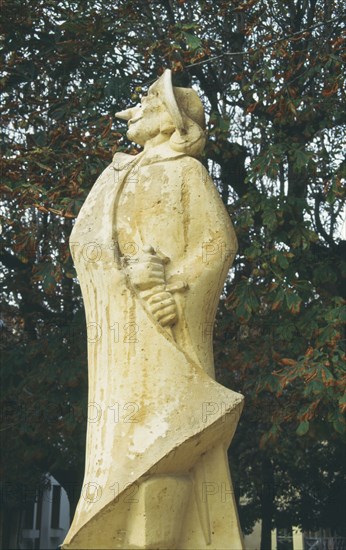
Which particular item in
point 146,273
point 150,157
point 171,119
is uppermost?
point 171,119

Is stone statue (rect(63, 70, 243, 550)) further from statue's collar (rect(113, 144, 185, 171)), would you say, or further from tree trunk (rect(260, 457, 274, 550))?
tree trunk (rect(260, 457, 274, 550))

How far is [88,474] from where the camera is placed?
4.80 m

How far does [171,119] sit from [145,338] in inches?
Result: 51.9

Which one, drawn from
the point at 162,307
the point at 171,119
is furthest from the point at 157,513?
the point at 171,119

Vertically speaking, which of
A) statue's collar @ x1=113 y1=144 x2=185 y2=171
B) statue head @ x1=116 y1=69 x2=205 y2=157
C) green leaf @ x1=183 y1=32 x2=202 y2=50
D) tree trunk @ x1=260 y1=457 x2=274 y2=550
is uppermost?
green leaf @ x1=183 y1=32 x2=202 y2=50

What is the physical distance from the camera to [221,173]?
41.3 feet

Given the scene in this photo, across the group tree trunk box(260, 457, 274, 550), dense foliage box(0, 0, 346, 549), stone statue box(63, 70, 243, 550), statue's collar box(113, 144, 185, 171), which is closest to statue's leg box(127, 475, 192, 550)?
stone statue box(63, 70, 243, 550)

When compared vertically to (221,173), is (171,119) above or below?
below

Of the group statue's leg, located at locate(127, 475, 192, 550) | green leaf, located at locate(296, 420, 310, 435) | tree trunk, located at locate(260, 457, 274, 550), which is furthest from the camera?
tree trunk, located at locate(260, 457, 274, 550)

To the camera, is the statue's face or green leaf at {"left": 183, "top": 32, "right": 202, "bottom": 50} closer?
the statue's face

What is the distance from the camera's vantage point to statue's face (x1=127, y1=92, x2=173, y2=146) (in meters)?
5.56

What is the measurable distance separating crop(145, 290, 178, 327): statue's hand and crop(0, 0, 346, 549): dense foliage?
4.39 m

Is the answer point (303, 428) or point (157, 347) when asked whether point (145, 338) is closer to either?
point (157, 347)

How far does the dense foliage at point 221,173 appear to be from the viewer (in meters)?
10.2
